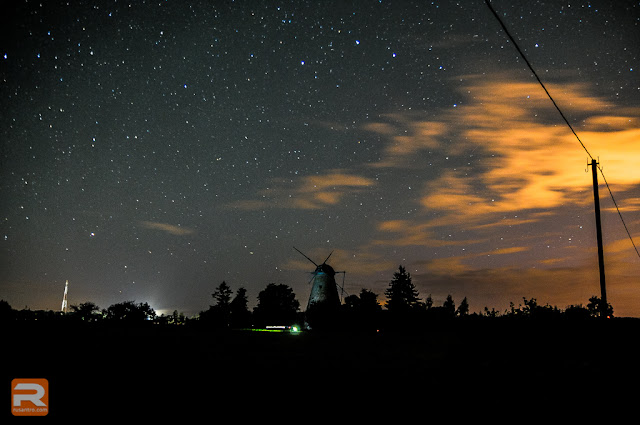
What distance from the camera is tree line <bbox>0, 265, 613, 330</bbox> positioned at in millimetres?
25297

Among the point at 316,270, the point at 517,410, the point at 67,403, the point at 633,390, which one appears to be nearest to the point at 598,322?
the point at 633,390

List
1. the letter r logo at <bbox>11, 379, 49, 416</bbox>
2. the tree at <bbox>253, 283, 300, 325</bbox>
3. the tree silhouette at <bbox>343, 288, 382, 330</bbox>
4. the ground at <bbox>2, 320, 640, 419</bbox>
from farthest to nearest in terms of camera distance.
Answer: the tree at <bbox>253, 283, 300, 325</bbox> → the tree silhouette at <bbox>343, 288, 382, 330</bbox> → the ground at <bbox>2, 320, 640, 419</bbox> → the letter r logo at <bbox>11, 379, 49, 416</bbox>

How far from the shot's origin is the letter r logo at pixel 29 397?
5.59 meters

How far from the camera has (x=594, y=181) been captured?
2297 cm

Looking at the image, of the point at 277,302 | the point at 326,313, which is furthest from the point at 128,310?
the point at 277,302

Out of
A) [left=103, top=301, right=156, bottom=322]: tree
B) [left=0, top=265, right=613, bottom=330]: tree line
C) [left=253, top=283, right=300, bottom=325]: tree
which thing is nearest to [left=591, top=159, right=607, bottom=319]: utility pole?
[left=0, top=265, right=613, bottom=330]: tree line

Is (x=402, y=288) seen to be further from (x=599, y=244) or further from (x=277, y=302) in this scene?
(x=599, y=244)

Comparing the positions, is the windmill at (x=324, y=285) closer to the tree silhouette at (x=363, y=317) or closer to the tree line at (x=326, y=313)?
the tree line at (x=326, y=313)

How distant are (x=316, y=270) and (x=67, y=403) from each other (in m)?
68.2

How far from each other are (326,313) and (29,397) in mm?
30833

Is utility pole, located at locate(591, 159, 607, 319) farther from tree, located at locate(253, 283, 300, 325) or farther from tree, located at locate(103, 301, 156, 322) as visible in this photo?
tree, located at locate(253, 283, 300, 325)

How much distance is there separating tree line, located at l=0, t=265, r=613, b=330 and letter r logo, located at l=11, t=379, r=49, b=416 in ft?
55.4

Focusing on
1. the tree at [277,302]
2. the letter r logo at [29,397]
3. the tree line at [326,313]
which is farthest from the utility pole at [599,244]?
the tree at [277,302]

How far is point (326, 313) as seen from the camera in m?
36.2
